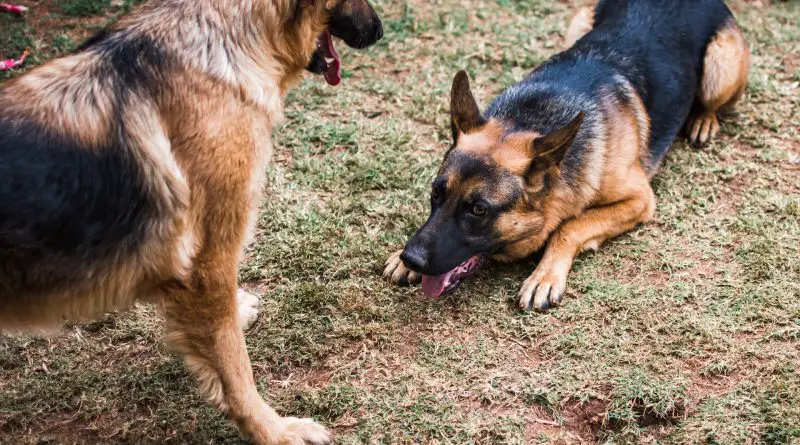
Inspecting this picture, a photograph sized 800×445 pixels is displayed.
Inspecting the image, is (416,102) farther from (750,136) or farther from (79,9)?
(79,9)

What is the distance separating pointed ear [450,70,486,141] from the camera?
13.7 ft

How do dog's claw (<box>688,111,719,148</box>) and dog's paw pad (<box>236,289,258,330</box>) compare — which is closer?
dog's paw pad (<box>236,289,258,330</box>)

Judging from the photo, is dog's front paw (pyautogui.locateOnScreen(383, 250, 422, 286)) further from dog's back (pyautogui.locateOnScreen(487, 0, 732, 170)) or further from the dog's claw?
the dog's claw

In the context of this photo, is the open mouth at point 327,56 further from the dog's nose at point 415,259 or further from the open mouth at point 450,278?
the open mouth at point 450,278

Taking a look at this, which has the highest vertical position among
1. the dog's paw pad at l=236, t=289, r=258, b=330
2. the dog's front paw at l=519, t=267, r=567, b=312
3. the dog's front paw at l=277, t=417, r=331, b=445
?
the dog's paw pad at l=236, t=289, r=258, b=330

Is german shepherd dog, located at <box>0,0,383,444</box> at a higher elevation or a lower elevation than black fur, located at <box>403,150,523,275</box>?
higher

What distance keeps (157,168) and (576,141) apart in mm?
2584

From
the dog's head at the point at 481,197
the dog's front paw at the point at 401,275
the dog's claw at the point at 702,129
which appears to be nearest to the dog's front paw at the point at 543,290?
the dog's head at the point at 481,197

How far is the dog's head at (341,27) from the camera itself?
10.2 feet

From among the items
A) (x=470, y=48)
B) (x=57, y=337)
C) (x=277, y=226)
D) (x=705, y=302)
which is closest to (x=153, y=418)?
(x=57, y=337)

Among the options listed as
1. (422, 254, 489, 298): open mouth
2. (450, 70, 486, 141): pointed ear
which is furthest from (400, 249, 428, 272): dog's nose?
(450, 70, 486, 141): pointed ear

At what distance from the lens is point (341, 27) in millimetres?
3213

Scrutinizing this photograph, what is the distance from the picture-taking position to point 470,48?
Result: 6.39 meters

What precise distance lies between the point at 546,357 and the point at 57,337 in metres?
2.60
